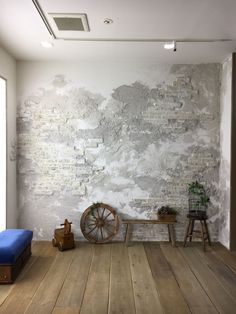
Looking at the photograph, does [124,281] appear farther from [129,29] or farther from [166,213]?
[129,29]

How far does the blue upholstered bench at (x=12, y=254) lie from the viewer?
329cm

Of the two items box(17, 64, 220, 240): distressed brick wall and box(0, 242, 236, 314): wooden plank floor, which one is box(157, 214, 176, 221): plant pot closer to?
box(17, 64, 220, 240): distressed brick wall

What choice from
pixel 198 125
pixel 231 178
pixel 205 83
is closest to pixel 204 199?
pixel 231 178

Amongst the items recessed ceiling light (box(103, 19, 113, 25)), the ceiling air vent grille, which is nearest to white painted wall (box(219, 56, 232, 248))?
recessed ceiling light (box(103, 19, 113, 25))

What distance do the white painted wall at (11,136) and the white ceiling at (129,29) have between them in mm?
222

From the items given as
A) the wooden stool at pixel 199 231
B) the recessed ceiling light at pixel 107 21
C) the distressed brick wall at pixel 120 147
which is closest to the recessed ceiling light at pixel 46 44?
the distressed brick wall at pixel 120 147

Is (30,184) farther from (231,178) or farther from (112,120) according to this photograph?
(231,178)

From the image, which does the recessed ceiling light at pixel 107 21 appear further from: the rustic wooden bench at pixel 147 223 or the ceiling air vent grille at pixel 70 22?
the rustic wooden bench at pixel 147 223

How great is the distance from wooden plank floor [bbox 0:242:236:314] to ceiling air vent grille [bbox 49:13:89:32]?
9.24 feet

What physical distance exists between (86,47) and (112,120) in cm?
119

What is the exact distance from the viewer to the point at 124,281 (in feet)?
11.3

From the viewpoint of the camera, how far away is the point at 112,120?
493 centimetres

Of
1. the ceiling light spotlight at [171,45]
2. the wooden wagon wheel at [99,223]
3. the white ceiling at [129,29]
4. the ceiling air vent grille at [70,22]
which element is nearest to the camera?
the white ceiling at [129,29]

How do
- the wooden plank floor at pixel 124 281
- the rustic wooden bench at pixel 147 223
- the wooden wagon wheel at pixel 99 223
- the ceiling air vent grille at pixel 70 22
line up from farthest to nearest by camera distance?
the wooden wagon wheel at pixel 99 223
the rustic wooden bench at pixel 147 223
the ceiling air vent grille at pixel 70 22
the wooden plank floor at pixel 124 281
